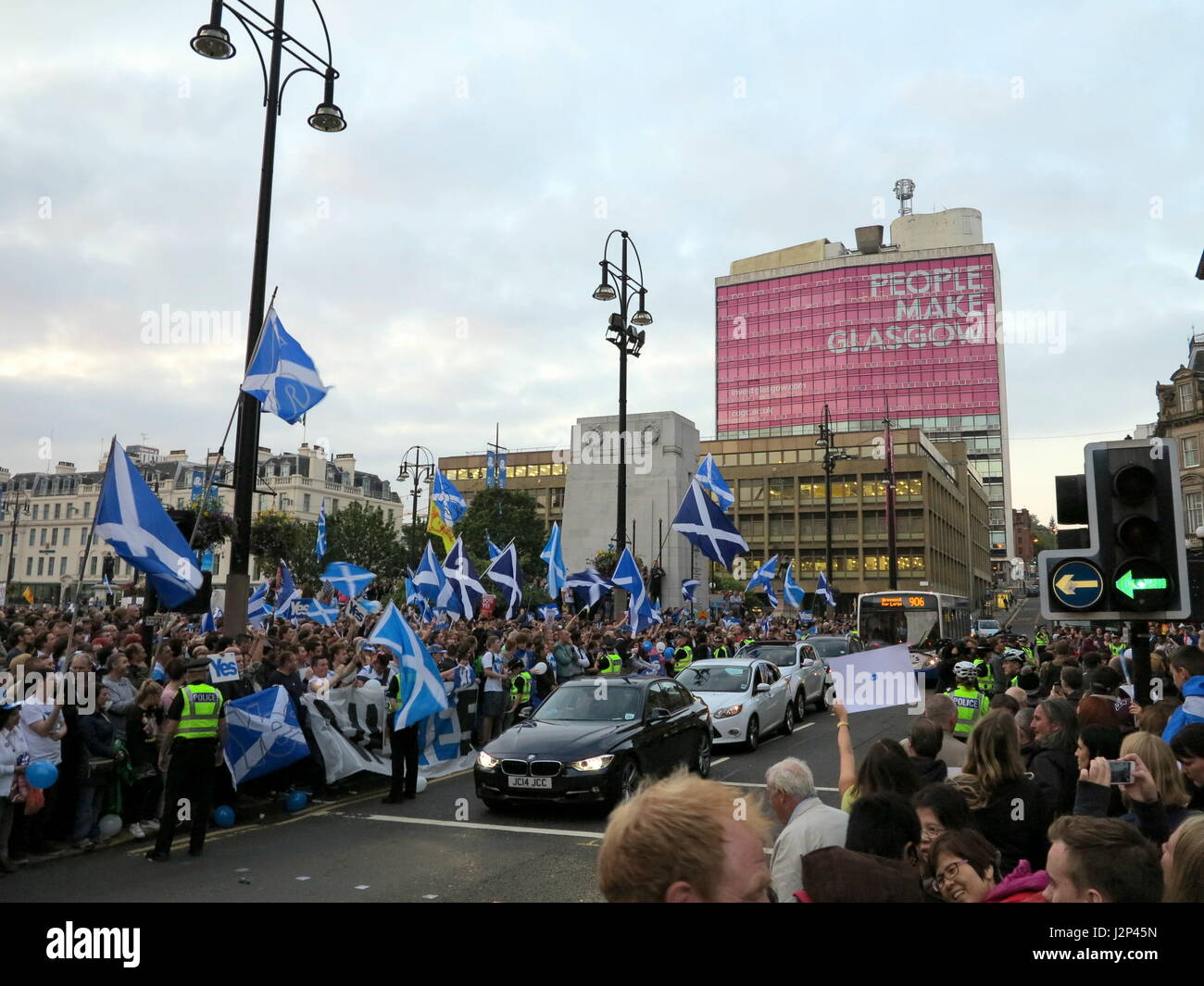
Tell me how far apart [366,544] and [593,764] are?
195 ft

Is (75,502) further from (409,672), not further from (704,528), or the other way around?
(409,672)

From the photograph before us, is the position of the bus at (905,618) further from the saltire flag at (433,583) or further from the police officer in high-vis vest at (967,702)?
the police officer in high-vis vest at (967,702)

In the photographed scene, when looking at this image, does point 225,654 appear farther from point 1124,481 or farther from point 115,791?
point 1124,481

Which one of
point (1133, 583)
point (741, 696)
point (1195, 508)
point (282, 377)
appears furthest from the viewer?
point (1195, 508)

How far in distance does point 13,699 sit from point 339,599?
27.8 m

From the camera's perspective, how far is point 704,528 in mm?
20344

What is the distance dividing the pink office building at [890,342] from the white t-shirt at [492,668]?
110254 mm

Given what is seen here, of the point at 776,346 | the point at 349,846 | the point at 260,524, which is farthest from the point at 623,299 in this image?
the point at 776,346

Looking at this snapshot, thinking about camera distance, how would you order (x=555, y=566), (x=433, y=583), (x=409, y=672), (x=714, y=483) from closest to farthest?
(x=409, y=672) < (x=433, y=583) < (x=555, y=566) < (x=714, y=483)

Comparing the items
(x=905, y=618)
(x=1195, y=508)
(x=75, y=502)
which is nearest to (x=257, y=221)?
(x=905, y=618)

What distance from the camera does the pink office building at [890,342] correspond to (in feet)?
398

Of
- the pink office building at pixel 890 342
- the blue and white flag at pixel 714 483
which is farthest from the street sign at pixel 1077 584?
the pink office building at pixel 890 342

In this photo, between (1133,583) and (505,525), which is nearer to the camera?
(1133,583)
